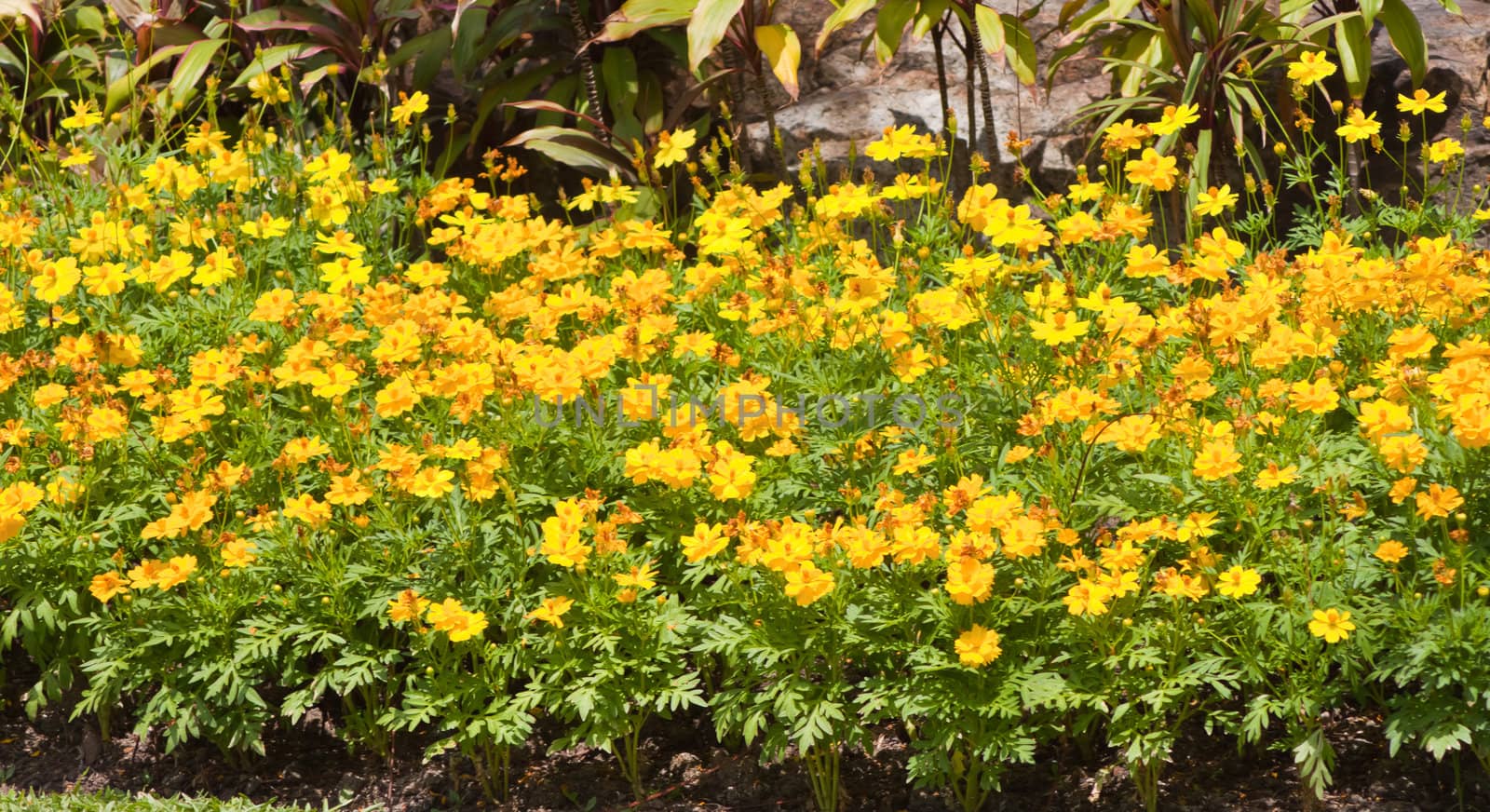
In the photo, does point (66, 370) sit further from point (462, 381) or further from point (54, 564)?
point (462, 381)

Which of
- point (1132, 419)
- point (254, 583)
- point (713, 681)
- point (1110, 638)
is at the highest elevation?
point (1132, 419)

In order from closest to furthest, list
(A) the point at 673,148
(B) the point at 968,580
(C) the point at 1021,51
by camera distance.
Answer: (B) the point at 968,580, (A) the point at 673,148, (C) the point at 1021,51

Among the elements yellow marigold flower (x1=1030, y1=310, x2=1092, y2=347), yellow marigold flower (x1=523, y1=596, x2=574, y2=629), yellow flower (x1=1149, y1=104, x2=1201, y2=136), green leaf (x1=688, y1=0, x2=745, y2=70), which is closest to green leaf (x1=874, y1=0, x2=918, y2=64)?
green leaf (x1=688, y1=0, x2=745, y2=70)

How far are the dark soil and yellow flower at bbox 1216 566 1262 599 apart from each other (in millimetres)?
454

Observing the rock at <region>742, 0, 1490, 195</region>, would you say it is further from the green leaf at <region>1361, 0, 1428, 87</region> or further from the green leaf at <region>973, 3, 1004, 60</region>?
the green leaf at <region>973, 3, 1004, 60</region>

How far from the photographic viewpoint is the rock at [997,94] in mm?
4750

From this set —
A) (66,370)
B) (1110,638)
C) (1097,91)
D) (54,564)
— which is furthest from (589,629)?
(1097,91)

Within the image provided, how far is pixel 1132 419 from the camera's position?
2576 millimetres

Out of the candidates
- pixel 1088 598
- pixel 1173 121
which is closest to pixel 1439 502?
pixel 1088 598

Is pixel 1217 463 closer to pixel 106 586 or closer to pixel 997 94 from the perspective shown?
pixel 106 586

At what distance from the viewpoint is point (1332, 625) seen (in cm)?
231

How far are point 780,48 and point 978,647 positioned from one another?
2774 mm

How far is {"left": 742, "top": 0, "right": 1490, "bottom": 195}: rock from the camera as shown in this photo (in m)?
4.75

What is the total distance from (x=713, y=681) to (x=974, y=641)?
81cm
